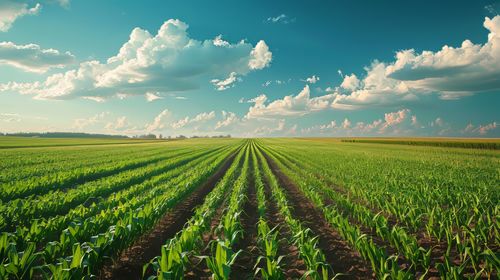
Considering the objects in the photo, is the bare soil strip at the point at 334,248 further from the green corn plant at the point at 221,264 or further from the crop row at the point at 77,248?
the crop row at the point at 77,248

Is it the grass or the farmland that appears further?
the grass

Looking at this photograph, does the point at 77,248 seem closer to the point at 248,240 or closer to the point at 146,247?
the point at 146,247

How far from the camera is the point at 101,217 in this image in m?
8.13

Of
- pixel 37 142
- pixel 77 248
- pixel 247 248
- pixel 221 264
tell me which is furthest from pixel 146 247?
pixel 37 142

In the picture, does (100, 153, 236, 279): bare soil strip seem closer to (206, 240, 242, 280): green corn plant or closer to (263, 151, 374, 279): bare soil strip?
(206, 240, 242, 280): green corn plant

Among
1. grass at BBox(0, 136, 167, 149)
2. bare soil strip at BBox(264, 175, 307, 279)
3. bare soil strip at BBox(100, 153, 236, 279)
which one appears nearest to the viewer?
bare soil strip at BBox(264, 175, 307, 279)

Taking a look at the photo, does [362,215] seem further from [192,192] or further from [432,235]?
[192,192]

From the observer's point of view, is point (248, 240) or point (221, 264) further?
point (248, 240)

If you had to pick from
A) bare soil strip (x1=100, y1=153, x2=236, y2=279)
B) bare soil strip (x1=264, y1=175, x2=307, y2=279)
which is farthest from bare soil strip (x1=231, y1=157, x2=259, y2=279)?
bare soil strip (x1=100, y1=153, x2=236, y2=279)

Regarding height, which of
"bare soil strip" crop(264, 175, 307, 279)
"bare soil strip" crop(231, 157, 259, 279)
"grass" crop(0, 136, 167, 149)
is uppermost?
"grass" crop(0, 136, 167, 149)

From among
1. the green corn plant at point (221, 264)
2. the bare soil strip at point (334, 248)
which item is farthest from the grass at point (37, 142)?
the green corn plant at point (221, 264)

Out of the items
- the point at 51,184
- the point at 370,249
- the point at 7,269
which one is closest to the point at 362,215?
the point at 370,249

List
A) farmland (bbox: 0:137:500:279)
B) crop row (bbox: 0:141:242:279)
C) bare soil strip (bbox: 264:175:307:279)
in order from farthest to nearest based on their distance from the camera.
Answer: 1. bare soil strip (bbox: 264:175:307:279)
2. farmland (bbox: 0:137:500:279)
3. crop row (bbox: 0:141:242:279)

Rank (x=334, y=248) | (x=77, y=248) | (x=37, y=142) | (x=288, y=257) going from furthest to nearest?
1. (x=37, y=142)
2. (x=334, y=248)
3. (x=288, y=257)
4. (x=77, y=248)
